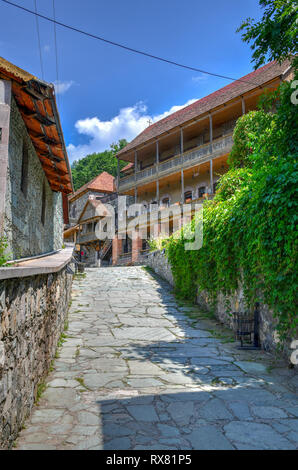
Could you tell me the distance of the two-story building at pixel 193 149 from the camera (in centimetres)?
1809

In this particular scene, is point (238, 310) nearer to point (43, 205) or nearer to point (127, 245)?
point (43, 205)

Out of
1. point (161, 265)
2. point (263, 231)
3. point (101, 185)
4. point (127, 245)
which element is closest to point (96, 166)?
point (101, 185)

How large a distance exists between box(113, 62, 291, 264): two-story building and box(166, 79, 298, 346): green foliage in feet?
30.5

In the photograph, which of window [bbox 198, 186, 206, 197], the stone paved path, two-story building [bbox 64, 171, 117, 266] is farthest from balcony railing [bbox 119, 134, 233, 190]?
the stone paved path

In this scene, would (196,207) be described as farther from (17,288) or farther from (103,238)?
(17,288)

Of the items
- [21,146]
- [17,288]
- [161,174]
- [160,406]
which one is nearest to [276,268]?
[160,406]

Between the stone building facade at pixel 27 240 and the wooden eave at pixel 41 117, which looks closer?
the stone building facade at pixel 27 240

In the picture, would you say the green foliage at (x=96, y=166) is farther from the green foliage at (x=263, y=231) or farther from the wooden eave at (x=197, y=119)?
the green foliage at (x=263, y=231)

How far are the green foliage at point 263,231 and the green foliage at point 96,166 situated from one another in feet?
138

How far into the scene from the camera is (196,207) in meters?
18.6

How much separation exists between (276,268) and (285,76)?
14178 millimetres

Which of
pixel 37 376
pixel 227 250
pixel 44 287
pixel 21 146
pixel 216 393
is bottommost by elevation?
pixel 216 393

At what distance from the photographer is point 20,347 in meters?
2.69

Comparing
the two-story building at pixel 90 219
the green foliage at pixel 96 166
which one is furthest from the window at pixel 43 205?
the green foliage at pixel 96 166
